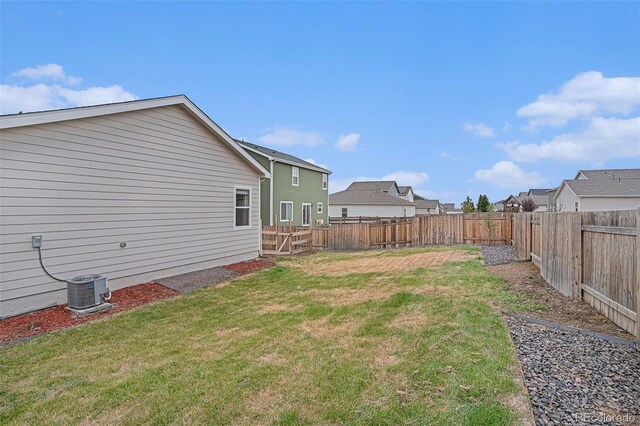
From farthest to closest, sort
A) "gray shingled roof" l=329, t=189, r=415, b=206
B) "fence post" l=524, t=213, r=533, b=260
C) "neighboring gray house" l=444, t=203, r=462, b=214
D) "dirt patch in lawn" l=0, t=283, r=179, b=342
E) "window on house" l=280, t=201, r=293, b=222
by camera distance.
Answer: "neighboring gray house" l=444, t=203, r=462, b=214 < "gray shingled roof" l=329, t=189, r=415, b=206 < "window on house" l=280, t=201, r=293, b=222 < "fence post" l=524, t=213, r=533, b=260 < "dirt patch in lawn" l=0, t=283, r=179, b=342

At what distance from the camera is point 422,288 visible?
704cm

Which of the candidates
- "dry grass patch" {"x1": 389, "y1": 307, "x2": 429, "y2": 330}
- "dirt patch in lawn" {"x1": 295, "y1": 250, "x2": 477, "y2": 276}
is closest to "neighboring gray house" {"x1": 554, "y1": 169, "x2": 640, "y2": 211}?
"dirt patch in lawn" {"x1": 295, "y1": 250, "x2": 477, "y2": 276}

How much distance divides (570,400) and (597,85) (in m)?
17.5

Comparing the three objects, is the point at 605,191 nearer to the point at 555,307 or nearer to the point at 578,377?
the point at 555,307

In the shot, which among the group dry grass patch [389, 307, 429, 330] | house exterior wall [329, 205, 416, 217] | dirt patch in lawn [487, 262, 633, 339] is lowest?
dry grass patch [389, 307, 429, 330]

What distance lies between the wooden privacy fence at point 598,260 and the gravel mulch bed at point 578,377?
0.60m

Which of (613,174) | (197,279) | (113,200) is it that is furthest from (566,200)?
(113,200)

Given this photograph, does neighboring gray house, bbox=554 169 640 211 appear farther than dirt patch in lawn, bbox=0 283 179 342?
Yes

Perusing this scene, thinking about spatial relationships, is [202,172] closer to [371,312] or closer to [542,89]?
[371,312]

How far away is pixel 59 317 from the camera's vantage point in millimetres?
6078

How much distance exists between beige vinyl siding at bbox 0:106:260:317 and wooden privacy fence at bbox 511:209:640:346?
29.7 feet

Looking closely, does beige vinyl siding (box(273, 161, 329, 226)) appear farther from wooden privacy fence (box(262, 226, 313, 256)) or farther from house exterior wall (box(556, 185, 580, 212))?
house exterior wall (box(556, 185, 580, 212))

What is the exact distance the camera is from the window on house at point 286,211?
852 inches

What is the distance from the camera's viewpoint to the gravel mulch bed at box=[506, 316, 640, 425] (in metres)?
2.58
